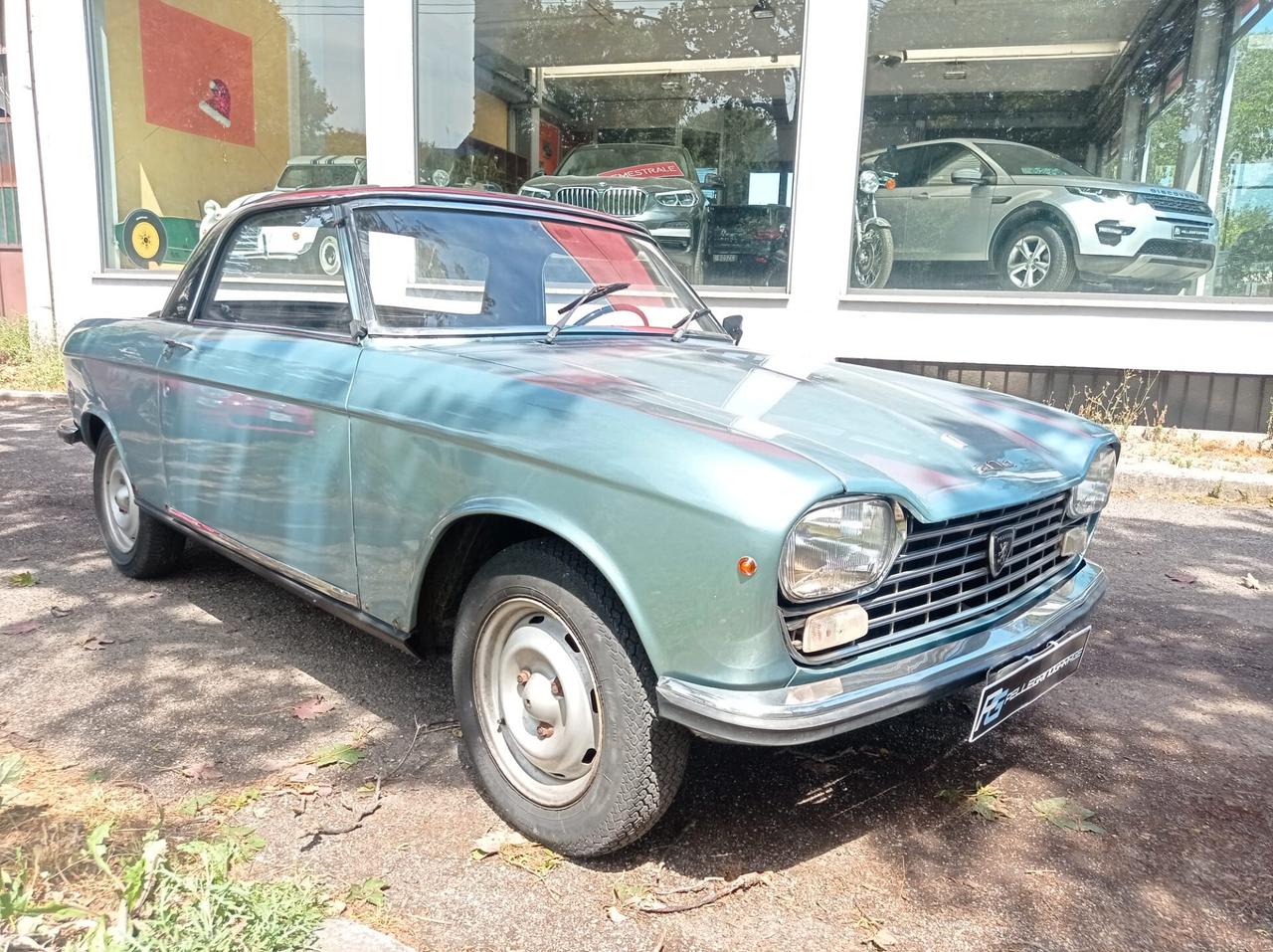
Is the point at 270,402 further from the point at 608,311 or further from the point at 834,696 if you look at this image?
the point at 834,696

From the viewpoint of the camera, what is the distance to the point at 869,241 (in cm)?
853

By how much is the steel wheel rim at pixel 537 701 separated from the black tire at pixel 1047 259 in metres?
7.14

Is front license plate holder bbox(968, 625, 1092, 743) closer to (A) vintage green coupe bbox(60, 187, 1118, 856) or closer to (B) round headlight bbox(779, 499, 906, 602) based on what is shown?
(A) vintage green coupe bbox(60, 187, 1118, 856)

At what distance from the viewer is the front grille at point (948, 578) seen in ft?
6.52

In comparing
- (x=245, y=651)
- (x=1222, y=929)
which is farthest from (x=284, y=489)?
(x=1222, y=929)

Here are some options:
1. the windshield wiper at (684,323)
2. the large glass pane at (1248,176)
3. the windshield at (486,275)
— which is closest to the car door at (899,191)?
the large glass pane at (1248,176)

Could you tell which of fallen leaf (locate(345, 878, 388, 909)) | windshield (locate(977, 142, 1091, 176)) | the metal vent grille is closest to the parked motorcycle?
windshield (locate(977, 142, 1091, 176))

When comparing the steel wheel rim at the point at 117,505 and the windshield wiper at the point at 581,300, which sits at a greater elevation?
the windshield wiper at the point at 581,300

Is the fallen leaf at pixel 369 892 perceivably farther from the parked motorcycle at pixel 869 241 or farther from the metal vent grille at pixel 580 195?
the metal vent grille at pixel 580 195

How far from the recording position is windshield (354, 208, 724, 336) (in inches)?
110

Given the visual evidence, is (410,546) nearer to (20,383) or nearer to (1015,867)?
(1015,867)

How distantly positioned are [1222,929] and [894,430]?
1288mm

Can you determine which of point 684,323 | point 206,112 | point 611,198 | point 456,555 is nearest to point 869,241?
point 611,198

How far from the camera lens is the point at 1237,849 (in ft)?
7.58
